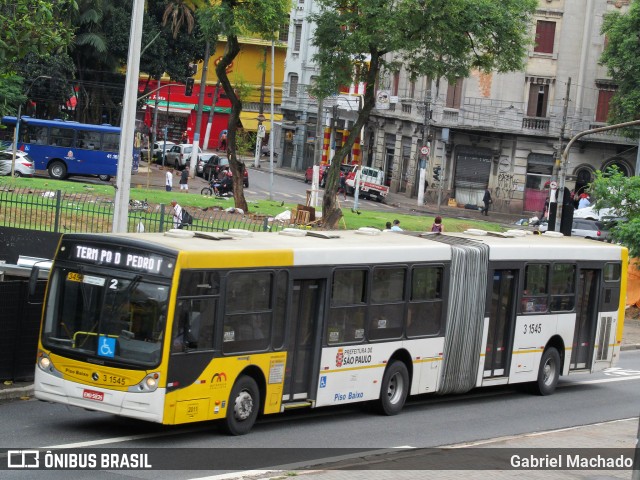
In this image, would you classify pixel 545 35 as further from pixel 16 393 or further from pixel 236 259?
pixel 236 259

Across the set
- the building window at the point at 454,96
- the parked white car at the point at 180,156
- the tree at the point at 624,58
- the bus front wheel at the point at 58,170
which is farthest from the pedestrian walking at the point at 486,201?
the bus front wheel at the point at 58,170

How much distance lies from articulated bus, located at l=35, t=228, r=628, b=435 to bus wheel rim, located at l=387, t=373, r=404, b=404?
0.02m

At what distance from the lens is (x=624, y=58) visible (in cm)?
6112

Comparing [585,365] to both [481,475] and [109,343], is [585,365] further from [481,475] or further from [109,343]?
[109,343]

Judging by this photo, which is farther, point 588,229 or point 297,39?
point 297,39

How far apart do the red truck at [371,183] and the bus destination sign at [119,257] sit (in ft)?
180

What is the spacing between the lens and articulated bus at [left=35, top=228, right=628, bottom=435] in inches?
548

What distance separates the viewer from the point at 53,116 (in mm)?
70000

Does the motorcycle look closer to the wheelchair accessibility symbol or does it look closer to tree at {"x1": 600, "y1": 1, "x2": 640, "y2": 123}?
tree at {"x1": 600, "y1": 1, "x2": 640, "y2": 123}

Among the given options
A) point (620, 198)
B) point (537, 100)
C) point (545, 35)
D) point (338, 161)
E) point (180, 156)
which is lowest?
point (180, 156)

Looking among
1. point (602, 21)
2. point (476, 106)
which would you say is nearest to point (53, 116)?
point (476, 106)

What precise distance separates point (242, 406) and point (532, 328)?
7.55 meters

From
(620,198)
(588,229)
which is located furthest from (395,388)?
(588,229)

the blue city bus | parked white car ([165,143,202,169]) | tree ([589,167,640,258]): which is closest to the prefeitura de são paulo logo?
tree ([589,167,640,258])
